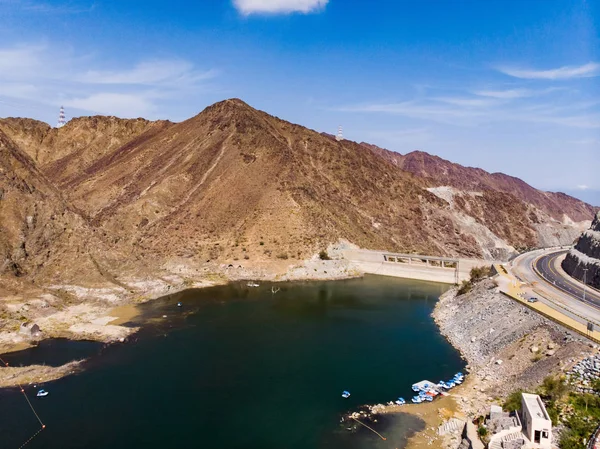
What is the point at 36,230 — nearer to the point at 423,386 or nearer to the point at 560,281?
the point at 423,386

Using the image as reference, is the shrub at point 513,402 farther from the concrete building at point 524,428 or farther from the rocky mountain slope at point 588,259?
the rocky mountain slope at point 588,259

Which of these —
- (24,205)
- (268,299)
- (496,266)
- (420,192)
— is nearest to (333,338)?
(268,299)

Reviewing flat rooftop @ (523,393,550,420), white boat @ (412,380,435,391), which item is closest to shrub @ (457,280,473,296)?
white boat @ (412,380,435,391)

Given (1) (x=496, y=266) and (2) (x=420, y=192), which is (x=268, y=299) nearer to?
(1) (x=496, y=266)

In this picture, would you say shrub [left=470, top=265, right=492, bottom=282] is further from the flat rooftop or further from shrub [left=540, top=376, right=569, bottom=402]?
the flat rooftop

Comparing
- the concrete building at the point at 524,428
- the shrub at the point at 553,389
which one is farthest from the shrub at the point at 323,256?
the concrete building at the point at 524,428

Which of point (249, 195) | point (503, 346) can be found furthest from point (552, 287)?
point (249, 195)
